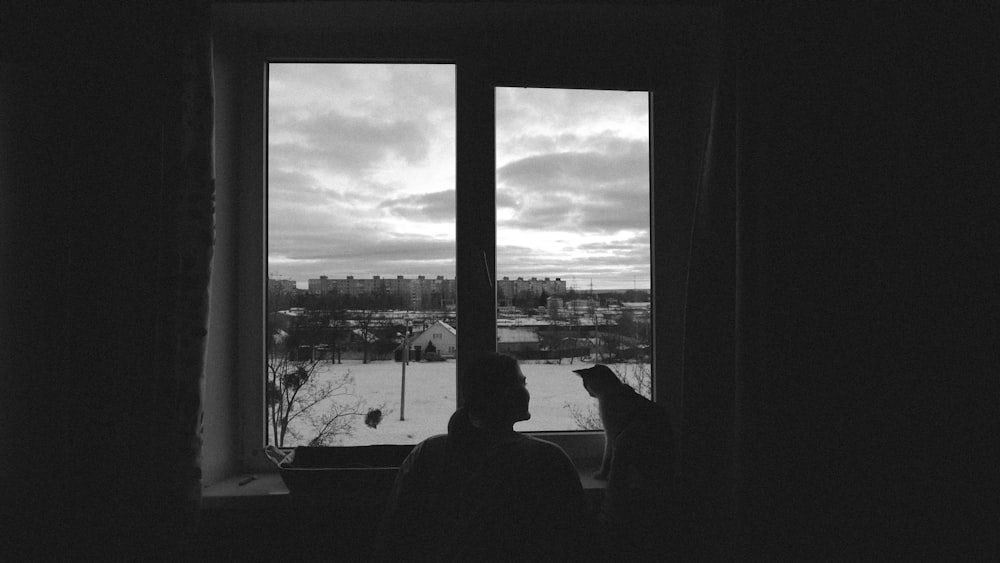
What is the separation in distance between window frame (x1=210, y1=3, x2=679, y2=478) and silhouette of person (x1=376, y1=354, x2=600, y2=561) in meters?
0.53

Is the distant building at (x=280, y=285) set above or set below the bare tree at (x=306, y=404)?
above

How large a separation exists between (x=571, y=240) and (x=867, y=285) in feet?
2.54

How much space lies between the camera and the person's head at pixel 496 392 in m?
1.07

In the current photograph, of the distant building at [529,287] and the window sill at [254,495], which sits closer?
the window sill at [254,495]

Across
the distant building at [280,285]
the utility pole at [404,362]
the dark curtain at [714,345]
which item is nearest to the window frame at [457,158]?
the distant building at [280,285]

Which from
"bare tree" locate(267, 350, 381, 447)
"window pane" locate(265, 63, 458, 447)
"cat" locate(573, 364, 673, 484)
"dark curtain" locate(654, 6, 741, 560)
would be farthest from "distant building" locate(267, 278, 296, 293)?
"dark curtain" locate(654, 6, 741, 560)

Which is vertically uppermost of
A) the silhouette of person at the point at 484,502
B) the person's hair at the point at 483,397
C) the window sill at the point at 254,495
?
the person's hair at the point at 483,397

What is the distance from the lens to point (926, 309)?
3.96ft

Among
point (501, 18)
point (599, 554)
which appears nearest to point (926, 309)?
point (599, 554)

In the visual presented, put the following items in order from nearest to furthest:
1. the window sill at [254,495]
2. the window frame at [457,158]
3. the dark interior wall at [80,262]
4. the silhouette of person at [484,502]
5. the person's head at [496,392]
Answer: the silhouette of person at [484,502]
the person's head at [496,392]
the dark interior wall at [80,262]
the window sill at [254,495]
the window frame at [457,158]

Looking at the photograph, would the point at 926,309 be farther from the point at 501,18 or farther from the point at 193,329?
the point at 193,329

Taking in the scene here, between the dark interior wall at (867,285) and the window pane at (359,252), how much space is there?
86cm

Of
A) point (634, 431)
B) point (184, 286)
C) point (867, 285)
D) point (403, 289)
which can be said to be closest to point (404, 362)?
point (403, 289)

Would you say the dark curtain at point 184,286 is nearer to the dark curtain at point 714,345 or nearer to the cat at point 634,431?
the cat at point 634,431
